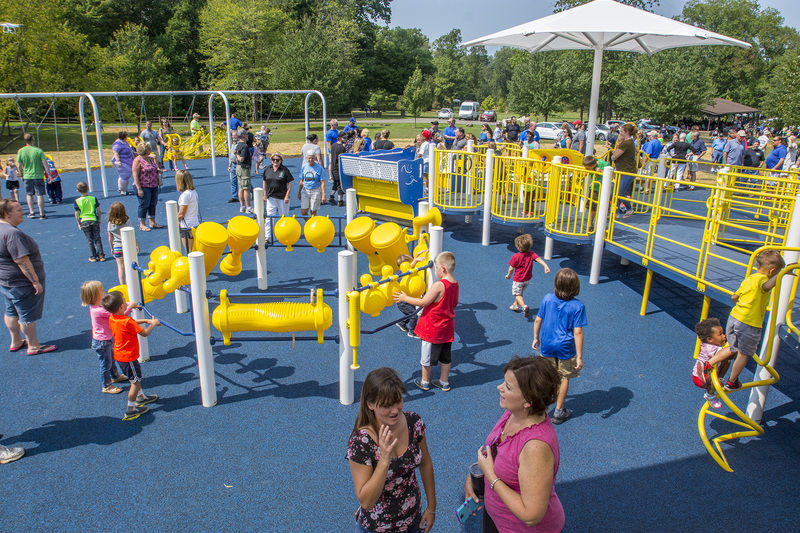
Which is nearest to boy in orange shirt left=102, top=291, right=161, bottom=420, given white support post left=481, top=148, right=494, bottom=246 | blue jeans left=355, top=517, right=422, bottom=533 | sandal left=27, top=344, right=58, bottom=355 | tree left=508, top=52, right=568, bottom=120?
sandal left=27, top=344, right=58, bottom=355

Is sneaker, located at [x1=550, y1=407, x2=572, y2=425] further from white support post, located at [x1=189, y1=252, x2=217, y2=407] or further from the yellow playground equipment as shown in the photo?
white support post, located at [x1=189, y1=252, x2=217, y2=407]

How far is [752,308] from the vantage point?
4703 millimetres

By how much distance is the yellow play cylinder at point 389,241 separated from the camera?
6.41 meters

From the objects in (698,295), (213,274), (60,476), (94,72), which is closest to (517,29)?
(698,295)

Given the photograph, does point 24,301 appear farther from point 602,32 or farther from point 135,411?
point 602,32

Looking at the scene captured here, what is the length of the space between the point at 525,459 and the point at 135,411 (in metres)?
4.03

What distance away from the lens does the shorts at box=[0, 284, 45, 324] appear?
5887 mm

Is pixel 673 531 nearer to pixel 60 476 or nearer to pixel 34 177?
pixel 60 476

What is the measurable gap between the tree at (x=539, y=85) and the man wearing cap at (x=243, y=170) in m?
31.5

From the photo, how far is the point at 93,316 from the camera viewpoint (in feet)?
16.4

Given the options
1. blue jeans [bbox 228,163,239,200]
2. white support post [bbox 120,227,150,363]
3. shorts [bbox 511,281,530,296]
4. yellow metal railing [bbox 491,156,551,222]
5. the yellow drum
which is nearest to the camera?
white support post [bbox 120,227,150,363]

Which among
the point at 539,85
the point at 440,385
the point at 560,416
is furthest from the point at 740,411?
the point at 539,85

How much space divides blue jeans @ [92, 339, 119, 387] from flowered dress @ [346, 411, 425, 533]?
3.46m

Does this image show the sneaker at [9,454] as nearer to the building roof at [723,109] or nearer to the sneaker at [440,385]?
the sneaker at [440,385]
